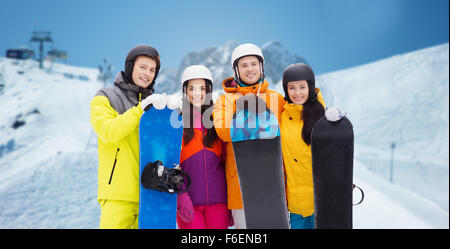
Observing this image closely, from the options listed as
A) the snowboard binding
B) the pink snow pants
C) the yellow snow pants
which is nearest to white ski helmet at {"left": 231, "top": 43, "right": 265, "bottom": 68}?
the snowboard binding

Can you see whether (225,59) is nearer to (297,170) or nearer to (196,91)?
(196,91)

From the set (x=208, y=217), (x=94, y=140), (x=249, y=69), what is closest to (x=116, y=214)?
(x=208, y=217)

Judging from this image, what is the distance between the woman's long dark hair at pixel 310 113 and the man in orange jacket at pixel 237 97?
0.23 meters

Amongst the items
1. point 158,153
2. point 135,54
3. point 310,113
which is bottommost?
point 158,153

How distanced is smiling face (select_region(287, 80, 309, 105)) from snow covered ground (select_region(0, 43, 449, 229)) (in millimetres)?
5633

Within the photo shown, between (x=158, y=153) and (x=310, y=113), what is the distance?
1.27m

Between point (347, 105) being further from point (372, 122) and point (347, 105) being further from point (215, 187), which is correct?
point (215, 187)

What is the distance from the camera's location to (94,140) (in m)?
18.9

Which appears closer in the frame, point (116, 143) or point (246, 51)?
point (116, 143)

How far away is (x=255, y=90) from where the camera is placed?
260cm

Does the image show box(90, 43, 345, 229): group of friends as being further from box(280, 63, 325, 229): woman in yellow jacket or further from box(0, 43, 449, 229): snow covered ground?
box(0, 43, 449, 229): snow covered ground

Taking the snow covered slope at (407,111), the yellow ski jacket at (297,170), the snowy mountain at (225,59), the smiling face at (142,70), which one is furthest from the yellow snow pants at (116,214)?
the snowy mountain at (225,59)

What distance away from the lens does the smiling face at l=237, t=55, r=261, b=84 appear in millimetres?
2635

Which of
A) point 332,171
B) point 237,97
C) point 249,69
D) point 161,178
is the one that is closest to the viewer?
point 161,178
